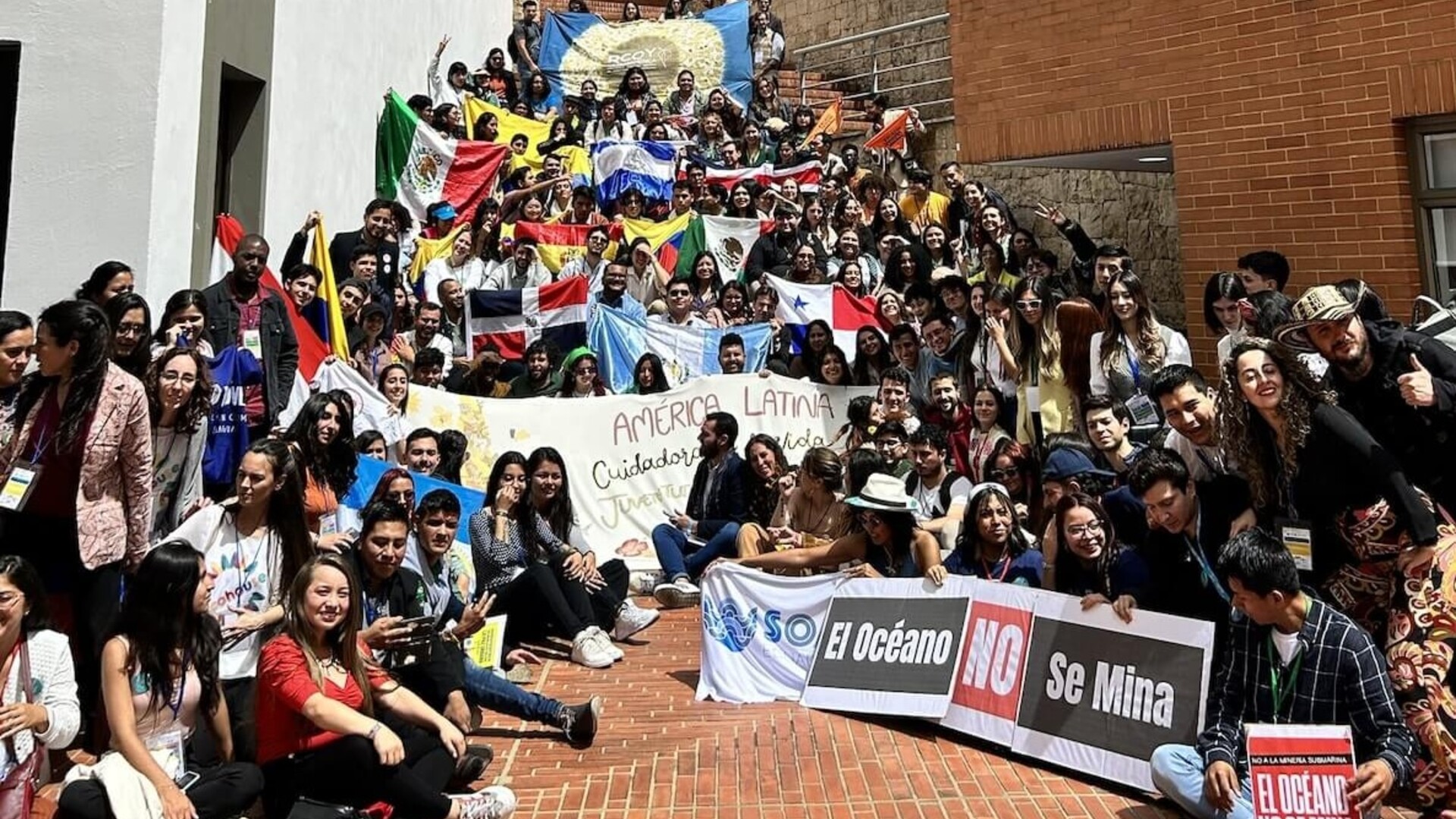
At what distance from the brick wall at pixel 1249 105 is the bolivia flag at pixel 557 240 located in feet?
17.2

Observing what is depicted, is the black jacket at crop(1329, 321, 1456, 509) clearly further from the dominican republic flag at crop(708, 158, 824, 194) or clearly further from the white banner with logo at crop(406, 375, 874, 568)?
the dominican republic flag at crop(708, 158, 824, 194)

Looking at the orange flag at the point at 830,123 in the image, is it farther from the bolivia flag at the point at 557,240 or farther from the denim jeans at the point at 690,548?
the denim jeans at the point at 690,548

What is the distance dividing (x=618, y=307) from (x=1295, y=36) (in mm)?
6796

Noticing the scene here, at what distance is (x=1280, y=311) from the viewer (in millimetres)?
5074

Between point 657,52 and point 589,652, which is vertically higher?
point 657,52

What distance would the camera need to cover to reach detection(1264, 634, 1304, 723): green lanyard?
3818 millimetres

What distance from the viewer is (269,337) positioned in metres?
6.91

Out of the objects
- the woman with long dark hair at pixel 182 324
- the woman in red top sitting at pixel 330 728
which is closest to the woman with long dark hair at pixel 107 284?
the woman with long dark hair at pixel 182 324

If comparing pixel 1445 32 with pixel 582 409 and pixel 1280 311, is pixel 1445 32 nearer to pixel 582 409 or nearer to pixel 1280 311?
pixel 1280 311

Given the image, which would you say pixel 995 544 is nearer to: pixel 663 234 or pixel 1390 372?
pixel 1390 372

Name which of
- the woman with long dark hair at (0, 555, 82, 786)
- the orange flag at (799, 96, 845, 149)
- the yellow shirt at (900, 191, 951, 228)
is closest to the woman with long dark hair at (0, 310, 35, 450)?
the woman with long dark hair at (0, 555, 82, 786)

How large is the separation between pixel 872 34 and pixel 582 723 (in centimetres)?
1820

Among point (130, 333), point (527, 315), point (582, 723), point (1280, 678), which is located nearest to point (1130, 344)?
point (1280, 678)

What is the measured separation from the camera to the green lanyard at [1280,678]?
3818 millimetres
